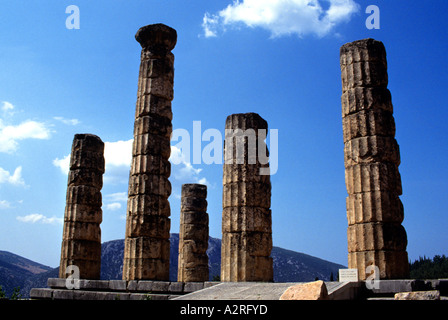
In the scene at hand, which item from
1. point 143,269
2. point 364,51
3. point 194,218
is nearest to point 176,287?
point 143,269

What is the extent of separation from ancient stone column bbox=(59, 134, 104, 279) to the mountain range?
24.9m

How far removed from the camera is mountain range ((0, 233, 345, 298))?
51.3 m

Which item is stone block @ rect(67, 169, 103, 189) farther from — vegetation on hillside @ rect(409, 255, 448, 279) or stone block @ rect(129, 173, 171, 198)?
vegetation on hillside @ rect(409, 255, 448, 279)

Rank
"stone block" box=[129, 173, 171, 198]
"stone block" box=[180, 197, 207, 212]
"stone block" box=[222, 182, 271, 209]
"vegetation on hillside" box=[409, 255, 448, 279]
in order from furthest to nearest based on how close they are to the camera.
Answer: "vegetation on hillside" box=[409, 255, 448, 279] < "stone block" box=[180, 197, 207, 212] < "stone block" box=[129, 173, 171, 198] < "stone block" box=[222, 182, 271, 209]

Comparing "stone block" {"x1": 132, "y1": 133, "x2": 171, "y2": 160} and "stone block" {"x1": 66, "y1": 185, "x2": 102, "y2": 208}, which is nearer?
"stone block" {"x1": 132, "y1": 133, "x2": 171, "y2": 160}

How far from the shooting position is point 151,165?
15.8 meters

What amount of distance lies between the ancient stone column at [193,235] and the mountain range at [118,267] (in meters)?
19.6

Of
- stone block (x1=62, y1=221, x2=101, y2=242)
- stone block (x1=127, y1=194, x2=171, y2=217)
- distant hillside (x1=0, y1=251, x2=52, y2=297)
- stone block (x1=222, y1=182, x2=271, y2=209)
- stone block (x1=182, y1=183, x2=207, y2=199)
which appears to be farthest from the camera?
distant hillside (x1=0, y1=251, x2=52, y2=297)

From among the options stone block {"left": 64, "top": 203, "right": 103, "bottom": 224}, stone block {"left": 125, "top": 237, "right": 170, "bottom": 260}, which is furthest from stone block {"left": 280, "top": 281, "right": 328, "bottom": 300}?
stone block {"left": 64, "top": 203, "right": 103, "bottom": 224}

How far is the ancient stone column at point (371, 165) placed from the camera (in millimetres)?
11633

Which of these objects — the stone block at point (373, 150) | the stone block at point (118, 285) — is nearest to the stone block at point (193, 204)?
the stone block at point (118, 285)

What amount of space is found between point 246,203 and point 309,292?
593cm

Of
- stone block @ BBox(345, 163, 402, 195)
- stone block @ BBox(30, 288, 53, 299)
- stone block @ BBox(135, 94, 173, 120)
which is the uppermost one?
stone block @ BBox(135, 94, 173, 120)
